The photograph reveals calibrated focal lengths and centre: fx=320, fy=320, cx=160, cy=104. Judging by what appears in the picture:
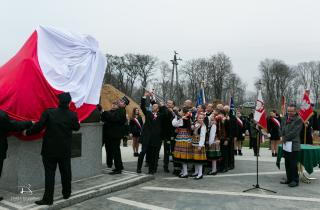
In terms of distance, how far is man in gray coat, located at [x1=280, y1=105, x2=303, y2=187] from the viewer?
7.27 m

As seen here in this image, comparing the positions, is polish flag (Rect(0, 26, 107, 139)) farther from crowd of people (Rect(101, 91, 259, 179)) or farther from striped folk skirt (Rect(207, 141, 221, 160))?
striped folk skirt (Rect(207, 141, 221, 160))

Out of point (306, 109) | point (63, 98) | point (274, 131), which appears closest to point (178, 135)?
point (63, 98)

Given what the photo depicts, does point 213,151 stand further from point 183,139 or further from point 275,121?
point 275,121

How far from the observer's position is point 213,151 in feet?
28.0

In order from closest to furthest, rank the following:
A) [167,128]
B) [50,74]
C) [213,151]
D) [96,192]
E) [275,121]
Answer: [96,192]
[50,74]
[213,151]
[167,128]
[275,121]

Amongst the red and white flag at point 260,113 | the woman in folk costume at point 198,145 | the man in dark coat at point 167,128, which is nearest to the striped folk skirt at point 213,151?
the woman in folk costume at point 198,145

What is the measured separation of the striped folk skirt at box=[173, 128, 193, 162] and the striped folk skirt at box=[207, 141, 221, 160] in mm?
801

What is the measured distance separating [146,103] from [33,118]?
3034 mm

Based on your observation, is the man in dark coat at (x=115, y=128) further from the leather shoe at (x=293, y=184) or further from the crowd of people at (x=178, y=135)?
the leather shoe at (x=293, y=184)

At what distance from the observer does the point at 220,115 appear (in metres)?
8.84

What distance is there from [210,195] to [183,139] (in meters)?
1.94

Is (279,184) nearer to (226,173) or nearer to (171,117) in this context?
(226,173)

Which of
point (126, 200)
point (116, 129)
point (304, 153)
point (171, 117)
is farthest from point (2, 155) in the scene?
point (304, 153)

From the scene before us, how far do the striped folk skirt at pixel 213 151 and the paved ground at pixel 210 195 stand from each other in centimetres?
51
